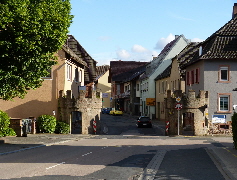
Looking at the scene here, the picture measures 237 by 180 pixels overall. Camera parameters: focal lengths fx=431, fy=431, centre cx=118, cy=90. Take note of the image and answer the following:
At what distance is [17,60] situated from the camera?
2266 centimetres

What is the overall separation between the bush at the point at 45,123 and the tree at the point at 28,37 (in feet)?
38.3

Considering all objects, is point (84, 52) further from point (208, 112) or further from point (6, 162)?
point (6, 162)

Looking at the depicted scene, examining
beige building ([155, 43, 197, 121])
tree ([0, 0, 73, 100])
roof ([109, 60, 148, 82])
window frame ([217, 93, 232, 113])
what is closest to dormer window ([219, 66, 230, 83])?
window frame ([217, 93, 232, 113])

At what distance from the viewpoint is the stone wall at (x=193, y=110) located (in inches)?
1508

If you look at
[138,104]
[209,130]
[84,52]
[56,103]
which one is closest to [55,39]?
[56,103]

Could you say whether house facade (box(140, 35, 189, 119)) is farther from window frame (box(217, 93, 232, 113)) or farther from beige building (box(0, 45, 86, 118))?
beige building (box(0, 45, 86, 118))

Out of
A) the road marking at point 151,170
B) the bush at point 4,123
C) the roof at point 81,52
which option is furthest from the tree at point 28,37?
the roof at point 81,52

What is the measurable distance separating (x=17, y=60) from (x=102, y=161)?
8.51 metres

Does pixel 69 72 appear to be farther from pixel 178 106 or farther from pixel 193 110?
pixel 193 110

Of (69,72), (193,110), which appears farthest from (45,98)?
(193,110)

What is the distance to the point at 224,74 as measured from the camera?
135ft

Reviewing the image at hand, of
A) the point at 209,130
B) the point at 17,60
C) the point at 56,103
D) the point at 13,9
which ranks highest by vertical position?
the point at 13,9

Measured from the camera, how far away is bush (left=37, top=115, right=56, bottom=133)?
118 ft

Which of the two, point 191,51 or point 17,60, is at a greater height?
point 191,51
